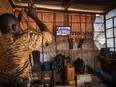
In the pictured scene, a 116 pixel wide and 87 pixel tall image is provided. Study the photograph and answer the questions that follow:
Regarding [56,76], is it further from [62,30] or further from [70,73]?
[62,30]

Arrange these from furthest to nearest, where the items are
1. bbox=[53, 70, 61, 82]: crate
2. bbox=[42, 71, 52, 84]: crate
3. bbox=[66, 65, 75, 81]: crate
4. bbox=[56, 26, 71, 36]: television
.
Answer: bbox=[56, 26, 71, 36]: television
bbox=[53, 70, 61, 82]: crate
bbox=[42, 71, 52, 84]: crate
bbox=[66, 65, 75, 81]: crate

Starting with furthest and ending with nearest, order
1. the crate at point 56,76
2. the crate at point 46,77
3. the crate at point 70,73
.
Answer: the crate at point 56,76
the crate at point 46,77
the crate at point 70,73

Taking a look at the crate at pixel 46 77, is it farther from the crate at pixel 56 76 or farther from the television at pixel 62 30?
the television at pixel 62 30

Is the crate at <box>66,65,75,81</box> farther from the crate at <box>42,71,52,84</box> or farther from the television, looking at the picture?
the television

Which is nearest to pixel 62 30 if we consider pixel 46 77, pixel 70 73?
pixel 70 73

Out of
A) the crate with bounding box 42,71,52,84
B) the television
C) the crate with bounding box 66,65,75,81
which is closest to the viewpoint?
the crate with bounding box 66,65,75,81

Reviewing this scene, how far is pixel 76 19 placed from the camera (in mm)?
9078

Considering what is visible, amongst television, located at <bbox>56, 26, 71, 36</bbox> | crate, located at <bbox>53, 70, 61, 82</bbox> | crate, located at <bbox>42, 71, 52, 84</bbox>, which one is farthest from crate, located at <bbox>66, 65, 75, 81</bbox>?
television, located at <bbox>56, 26, 71, 36</bbox>

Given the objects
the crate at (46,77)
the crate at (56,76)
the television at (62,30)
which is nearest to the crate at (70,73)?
the crate at (56,76)

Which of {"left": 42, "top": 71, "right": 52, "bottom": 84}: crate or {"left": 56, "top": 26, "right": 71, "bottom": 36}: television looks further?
{"left": 56, "top": 26, "right": 71, "bottom": 36}: television

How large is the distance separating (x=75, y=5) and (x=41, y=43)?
21.7ft

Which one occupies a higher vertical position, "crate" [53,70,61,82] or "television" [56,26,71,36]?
"television" [56,26,71,36]

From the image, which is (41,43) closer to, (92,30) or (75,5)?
(75,5)

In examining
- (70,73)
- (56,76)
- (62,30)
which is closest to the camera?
(70,73)
